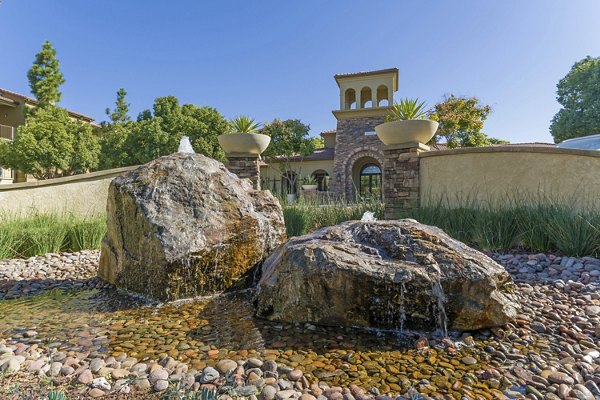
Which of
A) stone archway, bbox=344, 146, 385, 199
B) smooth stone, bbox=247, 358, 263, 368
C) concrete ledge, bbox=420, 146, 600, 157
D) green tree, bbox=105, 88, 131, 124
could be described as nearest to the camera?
smooth stone, bbox=247, 358, 263, 368

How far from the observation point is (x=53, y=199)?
809cm

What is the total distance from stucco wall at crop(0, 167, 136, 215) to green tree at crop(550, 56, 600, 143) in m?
27.1

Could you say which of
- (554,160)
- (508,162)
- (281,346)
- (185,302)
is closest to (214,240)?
(185,302)

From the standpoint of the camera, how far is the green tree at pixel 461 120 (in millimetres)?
15625

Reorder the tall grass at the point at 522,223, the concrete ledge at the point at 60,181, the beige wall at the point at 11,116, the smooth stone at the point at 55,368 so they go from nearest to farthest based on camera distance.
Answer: the smooth stone at the point at 55,368
the tall grass at the point at 522,223
the concrete ledge at the point at 60,181
the beige wall at the point at 11,116

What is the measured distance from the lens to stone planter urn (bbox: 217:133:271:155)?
7801mm

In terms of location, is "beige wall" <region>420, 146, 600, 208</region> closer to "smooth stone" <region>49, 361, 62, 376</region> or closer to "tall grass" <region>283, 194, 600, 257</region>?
"tall grass" <region>283, 194, 600, 257</region>

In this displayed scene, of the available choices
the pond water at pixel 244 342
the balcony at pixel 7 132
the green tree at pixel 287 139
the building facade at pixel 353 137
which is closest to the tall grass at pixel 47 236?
the pond water at pixel 244 342

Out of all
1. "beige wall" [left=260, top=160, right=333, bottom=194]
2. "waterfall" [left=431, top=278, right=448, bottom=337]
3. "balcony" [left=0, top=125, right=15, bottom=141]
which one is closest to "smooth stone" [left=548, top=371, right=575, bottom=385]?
"waterfall" [left=431, top=278, right=448, bottom=337]

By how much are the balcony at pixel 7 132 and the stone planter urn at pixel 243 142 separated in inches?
776

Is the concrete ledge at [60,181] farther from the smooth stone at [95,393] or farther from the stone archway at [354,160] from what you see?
the stone archway at [354,160]

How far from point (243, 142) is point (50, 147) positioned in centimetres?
1452

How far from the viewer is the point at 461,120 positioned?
15734 millimetres

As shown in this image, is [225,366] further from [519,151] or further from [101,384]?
[519,151]
